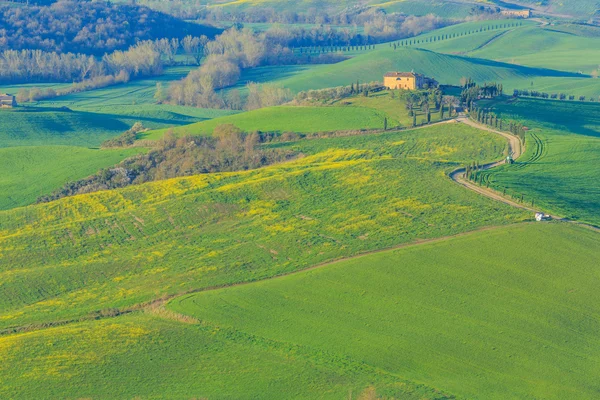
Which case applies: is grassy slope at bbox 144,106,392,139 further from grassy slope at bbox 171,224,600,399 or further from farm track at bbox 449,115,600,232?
grassy slope at bbox 171,224,600,399

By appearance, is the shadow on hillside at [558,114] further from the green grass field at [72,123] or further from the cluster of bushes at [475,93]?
the green grass field at [72,123]

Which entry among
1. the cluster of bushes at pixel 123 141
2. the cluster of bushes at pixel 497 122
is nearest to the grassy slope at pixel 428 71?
the cluster of bushes at pixel 123 141

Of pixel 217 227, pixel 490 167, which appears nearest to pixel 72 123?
pixel 217 227

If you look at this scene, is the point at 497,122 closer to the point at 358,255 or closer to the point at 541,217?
the point at 541,217

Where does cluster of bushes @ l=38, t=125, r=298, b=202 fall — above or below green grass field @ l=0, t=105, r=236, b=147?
above

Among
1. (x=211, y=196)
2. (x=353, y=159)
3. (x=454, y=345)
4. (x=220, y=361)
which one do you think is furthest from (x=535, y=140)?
(x=220, y=361)

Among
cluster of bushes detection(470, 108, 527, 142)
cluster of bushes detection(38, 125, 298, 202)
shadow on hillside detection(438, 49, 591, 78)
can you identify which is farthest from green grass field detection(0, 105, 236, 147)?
shadow on hillside detection(438, 49, 591, 78)
